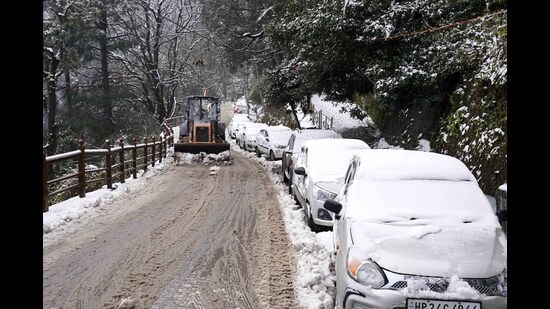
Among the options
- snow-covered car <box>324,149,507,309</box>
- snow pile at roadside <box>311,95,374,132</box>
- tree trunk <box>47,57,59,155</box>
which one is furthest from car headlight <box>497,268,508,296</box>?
tree trunk <box>47,57,59,155</box>

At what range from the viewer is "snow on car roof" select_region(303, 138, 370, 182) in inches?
311

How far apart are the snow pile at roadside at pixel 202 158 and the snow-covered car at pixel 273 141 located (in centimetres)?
198

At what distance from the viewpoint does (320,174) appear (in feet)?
25.9

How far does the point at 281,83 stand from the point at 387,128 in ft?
17.8

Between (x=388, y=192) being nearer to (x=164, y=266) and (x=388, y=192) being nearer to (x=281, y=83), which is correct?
(x=164, y=266)

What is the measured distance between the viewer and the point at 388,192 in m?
4.71

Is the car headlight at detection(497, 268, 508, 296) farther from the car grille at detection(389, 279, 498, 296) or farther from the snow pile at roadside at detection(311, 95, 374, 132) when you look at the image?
the snow pile at roadside at detection(311, 95, 374, 132)

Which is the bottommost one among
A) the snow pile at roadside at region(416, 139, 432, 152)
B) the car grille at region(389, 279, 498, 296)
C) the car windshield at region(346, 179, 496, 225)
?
the car grille at region(389, 279, 498, 296)

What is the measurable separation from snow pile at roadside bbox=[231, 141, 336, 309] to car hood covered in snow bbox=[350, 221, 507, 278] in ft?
3.34

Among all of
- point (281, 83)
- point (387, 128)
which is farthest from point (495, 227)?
point (281, 83)

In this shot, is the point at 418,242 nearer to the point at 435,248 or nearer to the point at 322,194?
the point at 435,248

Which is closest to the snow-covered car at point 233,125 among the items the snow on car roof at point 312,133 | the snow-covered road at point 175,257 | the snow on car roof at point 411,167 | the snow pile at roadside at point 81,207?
the snow on car roof at point 312,133

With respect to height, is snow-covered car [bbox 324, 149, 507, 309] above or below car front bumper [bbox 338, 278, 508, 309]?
above

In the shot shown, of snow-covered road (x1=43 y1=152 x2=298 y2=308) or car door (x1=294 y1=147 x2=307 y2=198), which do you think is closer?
snow-covered road (x1=43 y1=152 x2=298 y2=308)
